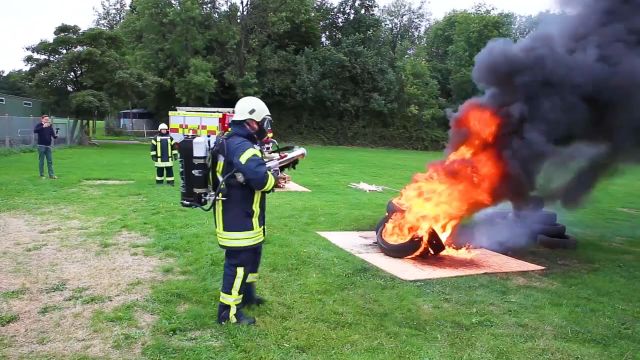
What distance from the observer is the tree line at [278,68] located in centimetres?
2817

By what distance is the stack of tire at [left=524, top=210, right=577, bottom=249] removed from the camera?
26.0ft

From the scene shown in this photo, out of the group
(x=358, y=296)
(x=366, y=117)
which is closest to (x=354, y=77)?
(x=366, y=117)

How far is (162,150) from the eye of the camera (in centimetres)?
1304

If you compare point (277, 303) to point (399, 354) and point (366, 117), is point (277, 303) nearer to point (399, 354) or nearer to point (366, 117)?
point (399, 354)

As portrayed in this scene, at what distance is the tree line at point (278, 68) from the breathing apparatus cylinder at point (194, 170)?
973 inches

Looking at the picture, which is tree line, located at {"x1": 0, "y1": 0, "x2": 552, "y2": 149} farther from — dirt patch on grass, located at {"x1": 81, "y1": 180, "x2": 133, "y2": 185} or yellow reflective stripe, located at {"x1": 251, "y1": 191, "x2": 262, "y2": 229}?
yellow reflective stripe, located at {"x1": 251, "y1": 191, "x2": 262, "y2": 229}

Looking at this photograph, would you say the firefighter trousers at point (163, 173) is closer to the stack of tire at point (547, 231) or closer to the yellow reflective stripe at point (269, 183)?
the stack of tire at point (547, 231)

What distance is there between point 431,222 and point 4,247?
5603mm

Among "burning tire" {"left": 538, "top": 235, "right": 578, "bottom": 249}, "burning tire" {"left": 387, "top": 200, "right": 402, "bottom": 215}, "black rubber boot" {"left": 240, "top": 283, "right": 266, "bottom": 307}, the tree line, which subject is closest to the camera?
"black rubber boot" {"left": 240, "top": 283, "right": 266, "bottom": 307}

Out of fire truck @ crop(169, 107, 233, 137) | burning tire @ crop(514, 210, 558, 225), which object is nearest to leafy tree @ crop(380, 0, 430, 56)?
fire truck @ crop(169, 107, 233, 137)

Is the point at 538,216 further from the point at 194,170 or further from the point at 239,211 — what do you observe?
the point at 194,170

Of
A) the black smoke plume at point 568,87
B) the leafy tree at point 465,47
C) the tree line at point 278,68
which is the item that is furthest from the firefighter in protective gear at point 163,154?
the leafy tree at point 465,47

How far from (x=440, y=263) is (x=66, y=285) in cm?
434

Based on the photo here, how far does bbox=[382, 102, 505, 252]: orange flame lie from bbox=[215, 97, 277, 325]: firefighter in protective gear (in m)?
2.96
